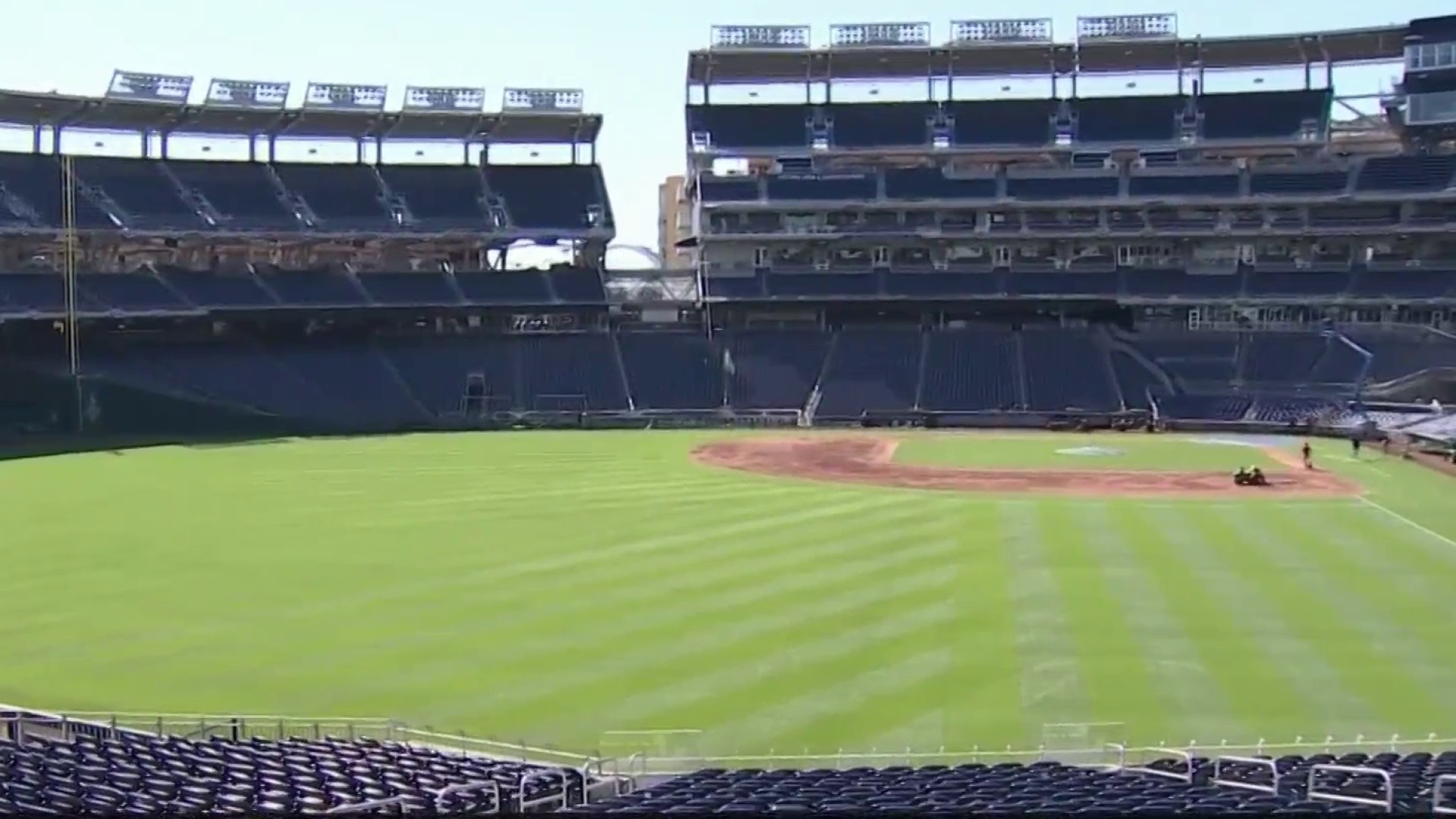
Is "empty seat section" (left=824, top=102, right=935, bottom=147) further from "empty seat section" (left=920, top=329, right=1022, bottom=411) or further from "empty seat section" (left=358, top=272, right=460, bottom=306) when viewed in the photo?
"empty seat section" (left=358, top=272, right=460, bottom=306)

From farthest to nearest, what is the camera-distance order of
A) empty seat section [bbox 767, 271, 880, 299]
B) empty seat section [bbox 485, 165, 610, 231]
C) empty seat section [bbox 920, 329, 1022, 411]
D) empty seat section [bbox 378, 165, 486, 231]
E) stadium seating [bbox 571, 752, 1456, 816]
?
empty seat section [bbox 485, 165, 610, 231] → empty seat section [bbox 378, 165, 486, 231] → empty seat section [bbox 767, 271, 880, 299] → empty seat section [bbox 920, 329, 1022, 411] → stadium seating [bbox 571, 752, 1456, 816]

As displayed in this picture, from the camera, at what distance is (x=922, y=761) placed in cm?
1535

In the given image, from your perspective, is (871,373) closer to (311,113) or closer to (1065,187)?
(1065,187)

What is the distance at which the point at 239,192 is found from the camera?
67.9 meters

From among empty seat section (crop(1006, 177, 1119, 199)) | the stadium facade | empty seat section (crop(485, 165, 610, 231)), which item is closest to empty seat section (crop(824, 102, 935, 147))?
the stadium facade

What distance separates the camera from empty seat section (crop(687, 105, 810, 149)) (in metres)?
74.6

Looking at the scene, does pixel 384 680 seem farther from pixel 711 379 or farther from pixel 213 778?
pixel 711 379

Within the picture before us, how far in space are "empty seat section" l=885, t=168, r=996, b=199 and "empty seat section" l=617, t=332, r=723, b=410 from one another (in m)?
13.9

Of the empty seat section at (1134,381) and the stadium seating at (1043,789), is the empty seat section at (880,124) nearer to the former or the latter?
the empty seat section at (1134,381)

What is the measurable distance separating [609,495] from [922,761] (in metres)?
23.2

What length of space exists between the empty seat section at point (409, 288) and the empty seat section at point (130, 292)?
31.4ft

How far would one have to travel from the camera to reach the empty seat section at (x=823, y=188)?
71688mm

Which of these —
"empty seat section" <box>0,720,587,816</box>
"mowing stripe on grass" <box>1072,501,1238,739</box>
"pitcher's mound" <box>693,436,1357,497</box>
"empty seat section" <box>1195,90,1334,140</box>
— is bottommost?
"mowing stripe on grass" <box>1072,501,1238,739</box>

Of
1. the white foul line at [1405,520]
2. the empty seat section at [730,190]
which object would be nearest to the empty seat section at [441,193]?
the empty seat section at [730,190]
